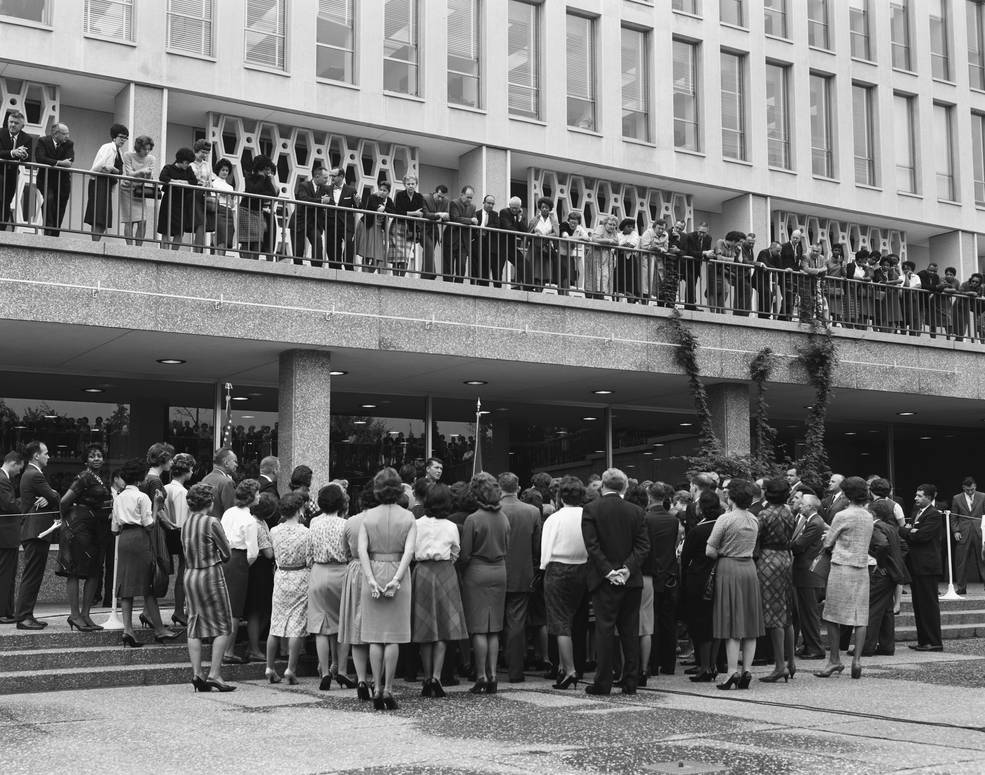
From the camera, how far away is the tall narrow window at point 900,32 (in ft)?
95.6

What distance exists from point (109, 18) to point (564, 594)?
13.0 metres

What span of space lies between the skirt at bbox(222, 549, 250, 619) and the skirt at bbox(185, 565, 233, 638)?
1054 mm

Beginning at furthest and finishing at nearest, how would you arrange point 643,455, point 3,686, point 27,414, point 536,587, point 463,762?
point 643,455 → point 27,414 → point 536,587 → point 3,686 → point 463,762

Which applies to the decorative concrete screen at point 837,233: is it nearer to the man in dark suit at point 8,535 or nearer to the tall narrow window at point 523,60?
the tall narrow window at point 523,60

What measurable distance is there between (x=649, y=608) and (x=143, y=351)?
8.84 meters

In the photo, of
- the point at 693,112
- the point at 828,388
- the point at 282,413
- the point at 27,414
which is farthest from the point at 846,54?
the point at 27,414

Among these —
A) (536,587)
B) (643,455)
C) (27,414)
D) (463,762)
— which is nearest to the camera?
(463,762)

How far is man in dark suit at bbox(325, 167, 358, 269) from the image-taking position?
17.5 m

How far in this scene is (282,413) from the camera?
1759 cm

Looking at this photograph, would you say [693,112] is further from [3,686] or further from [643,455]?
[3,686]

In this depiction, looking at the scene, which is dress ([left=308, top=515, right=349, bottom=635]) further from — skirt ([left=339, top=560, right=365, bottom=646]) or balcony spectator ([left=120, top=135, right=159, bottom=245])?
balcony spectator ([left=120, top=135, right=159, bottom=245])

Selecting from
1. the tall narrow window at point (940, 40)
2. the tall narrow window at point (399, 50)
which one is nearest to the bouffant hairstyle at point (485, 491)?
the tall narrow window at point (399, 50)

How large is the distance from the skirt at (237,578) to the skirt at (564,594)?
300 centimetres

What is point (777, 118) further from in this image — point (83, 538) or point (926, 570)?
point (83, 538)
